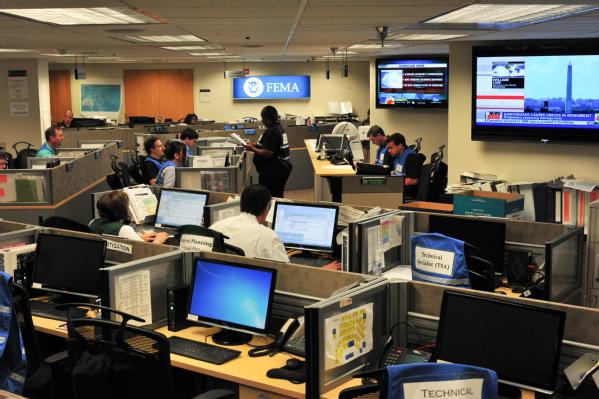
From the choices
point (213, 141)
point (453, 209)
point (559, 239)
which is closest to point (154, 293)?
point (559, 239)

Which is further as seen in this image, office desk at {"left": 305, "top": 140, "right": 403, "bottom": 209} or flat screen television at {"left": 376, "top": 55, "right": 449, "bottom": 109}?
flat screen television at {"left": 376, "top": 55, "right": 449, "bottom": 109}

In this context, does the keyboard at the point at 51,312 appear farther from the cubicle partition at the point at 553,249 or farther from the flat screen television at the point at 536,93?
the flat screen television at the point at 536,93

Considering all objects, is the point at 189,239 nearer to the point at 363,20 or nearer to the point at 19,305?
the point at 19,305

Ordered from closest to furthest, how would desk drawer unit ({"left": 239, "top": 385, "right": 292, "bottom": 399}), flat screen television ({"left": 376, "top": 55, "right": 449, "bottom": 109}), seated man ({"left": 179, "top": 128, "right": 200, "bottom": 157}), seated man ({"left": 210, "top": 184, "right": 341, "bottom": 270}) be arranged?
desk drawer unit ({"left": 239, "top": 385, "right": 292, "bottom": 399})
seated man ({"left": 210, "top": 184, "right": 341, "bottom": 270})
seated man ({"left": 179, "top": 128, "right": 200, "bottom": 157})
flat screen television ({"left": 376, "top": 55, "right": 449, "bottom": 109})

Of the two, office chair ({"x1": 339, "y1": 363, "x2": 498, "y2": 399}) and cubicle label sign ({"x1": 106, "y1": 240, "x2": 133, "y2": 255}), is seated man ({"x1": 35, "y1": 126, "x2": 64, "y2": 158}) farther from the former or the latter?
office chair ({"x1": 339, "y1": 363, "x2": 498, "y2": 399})

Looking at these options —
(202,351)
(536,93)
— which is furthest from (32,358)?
(536,93)

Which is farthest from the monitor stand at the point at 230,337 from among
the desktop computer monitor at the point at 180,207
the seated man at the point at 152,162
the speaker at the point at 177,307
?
the seated man at the point at 152,162

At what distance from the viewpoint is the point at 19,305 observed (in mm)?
3836

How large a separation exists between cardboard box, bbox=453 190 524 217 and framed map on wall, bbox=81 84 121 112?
15.2 meters

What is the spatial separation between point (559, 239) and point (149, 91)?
16.5 metres

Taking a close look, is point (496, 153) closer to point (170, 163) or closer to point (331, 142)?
point (170, 163)

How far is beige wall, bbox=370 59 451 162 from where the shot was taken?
12734mm

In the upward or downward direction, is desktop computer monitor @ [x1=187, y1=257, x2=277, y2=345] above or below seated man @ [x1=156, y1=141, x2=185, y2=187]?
below

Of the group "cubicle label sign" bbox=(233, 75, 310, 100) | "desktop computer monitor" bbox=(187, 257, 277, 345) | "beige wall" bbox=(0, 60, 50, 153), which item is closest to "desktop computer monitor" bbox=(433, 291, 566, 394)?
"desktop computer monitor" bbox=(187, 257, 277, 345)
